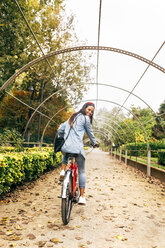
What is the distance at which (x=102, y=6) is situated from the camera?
19.7 feet

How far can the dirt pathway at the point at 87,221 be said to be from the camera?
313cm

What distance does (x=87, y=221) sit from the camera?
13.1 feet

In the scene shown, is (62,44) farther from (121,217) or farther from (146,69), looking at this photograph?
(121,217)

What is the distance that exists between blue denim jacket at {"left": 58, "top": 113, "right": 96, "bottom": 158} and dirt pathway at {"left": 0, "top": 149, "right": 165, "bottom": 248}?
3.61 ft

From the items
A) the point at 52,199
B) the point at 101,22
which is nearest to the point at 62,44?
the point at 101,22

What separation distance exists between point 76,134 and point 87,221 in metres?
1.36

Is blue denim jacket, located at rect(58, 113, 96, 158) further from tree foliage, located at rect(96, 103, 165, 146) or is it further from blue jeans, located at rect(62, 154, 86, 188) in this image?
tree foliage, located at rect(96, 103, 165, 146)

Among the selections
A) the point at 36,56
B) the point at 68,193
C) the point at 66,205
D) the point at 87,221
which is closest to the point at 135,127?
the point at 36,56

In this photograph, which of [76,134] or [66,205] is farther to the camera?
[76,134]

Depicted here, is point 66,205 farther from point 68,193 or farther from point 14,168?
point 14,168

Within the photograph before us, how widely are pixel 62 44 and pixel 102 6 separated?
16075mm

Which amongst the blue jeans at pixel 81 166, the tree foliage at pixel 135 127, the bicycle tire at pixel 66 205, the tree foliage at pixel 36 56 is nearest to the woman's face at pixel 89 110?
the blue jeans at pixel 81 166

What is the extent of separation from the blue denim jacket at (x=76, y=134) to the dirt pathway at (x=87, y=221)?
3.61 feet

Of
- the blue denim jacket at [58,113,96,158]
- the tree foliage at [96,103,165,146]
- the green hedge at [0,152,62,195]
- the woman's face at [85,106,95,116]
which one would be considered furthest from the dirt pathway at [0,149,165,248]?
the tree foliage at [96,103,165,146]
